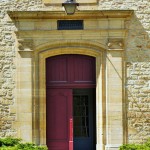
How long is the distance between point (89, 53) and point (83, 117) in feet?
6.00

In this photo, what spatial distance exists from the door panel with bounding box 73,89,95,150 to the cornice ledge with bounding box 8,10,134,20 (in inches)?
83.7

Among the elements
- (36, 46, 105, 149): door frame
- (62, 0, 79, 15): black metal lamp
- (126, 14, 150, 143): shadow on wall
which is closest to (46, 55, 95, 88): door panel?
(36, 46, 105, 149): door frame

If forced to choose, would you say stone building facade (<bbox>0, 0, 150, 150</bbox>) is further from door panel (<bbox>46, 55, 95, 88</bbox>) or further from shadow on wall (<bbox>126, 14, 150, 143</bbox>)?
door panel (<bbox>46, 55, 95, 88</bbox>)

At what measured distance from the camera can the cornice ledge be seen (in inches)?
484

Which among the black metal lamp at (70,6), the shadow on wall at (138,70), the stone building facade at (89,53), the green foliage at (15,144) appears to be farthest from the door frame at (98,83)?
the black metal lamp at (70,6)

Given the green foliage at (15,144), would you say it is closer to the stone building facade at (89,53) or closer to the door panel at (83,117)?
the stone building facade at (89,53)

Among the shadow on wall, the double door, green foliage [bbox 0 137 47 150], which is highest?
the shadow on wall

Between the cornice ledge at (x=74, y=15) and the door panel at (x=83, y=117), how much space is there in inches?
83.7

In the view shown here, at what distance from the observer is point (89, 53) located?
12.6 m

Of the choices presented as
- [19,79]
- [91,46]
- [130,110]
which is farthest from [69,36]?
[130,110]

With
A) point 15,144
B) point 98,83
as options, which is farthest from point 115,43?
point 15,144

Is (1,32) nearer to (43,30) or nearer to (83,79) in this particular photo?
(43,30)

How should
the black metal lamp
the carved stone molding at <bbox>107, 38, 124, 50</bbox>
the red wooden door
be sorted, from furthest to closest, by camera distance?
the red wooden door < the carved stone molding at <bbox>107, 38, 124, 50</bbox> < the black metal lamp

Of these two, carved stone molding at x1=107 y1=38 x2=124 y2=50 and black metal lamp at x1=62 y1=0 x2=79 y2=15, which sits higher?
black metal lamp at x1=62 y1=0 x2=79 y2=15
